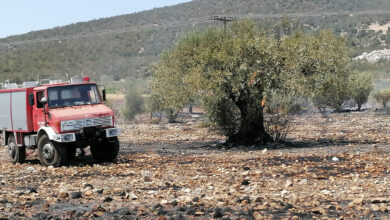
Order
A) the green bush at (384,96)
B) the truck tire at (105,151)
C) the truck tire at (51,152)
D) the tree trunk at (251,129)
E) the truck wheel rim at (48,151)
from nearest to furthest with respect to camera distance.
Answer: the truck tire at (51,152)
the truck wheel rim at (48,151)
the truck tire at (105,151)
the tree trunk at (251,129)
the green bush at (384,96)

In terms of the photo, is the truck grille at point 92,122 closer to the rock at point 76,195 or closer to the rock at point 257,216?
the rock at point 76,195

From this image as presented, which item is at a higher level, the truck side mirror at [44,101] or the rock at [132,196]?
the truck side mirror at [44,101]

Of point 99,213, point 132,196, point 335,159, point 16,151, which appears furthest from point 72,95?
point 99,213

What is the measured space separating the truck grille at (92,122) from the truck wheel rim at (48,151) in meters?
1.07

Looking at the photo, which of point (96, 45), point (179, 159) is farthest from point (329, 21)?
point (179, 159)

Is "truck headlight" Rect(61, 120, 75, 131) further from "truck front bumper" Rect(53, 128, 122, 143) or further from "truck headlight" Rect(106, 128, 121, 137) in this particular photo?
"truck headlight" Rect(106, 128, 121, 137)

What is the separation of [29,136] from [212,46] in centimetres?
748

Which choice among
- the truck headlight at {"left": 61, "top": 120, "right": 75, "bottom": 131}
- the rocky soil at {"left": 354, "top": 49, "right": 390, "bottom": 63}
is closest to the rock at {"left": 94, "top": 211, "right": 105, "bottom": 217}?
the truck headlight at {"left": 61, "top": 120, "right": 75, "bottom": 131}

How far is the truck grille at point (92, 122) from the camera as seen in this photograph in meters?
17.1

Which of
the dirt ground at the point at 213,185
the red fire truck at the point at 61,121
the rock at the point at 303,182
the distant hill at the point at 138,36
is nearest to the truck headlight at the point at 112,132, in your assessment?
the red fire truck at the point at 61,121

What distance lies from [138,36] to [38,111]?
3498 inches

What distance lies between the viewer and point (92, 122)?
17188 mm

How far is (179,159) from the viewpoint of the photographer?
61.5ft

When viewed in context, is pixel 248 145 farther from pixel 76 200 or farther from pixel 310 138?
pixel 76 200
